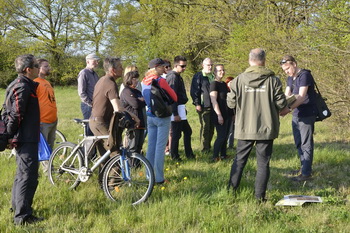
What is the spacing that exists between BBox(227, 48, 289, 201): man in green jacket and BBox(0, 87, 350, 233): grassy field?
50 cm

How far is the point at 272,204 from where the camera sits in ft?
14.0

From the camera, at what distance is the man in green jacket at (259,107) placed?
416 cm

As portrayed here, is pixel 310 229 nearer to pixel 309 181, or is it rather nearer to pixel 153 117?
pixel 309 181

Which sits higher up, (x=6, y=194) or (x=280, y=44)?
(x=280, y=44)

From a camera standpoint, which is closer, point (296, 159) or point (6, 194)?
point (6, 194)

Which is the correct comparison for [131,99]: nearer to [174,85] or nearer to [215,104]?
[174,85]

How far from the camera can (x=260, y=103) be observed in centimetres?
419

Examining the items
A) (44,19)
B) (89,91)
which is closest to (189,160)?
(89,91)

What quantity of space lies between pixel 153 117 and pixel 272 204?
6.61 feet

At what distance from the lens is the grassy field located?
→ 3566mm

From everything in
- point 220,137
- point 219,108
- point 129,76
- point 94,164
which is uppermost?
point 129,76

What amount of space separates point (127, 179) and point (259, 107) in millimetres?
1890

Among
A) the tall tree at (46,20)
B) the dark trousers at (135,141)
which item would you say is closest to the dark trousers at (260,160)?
the dark trousers at (135,141)

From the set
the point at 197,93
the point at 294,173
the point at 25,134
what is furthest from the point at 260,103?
the point at 197,93
